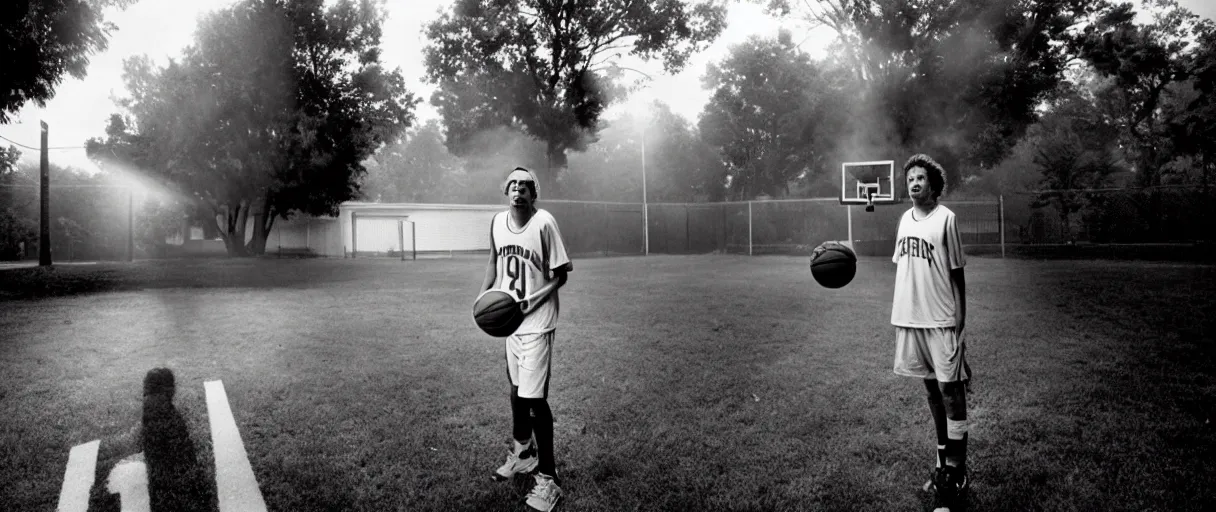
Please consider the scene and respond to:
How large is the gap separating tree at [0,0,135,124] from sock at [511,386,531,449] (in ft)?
56.2

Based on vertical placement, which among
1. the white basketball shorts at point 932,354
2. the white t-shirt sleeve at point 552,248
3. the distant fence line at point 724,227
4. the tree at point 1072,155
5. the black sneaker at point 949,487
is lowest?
the black sneaker at point 949,487

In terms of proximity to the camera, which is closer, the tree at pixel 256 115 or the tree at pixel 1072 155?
the tree at pixel 1072 155

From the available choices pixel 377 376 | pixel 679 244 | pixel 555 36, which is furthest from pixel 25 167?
pixel 377 376

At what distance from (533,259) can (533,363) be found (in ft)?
2.06

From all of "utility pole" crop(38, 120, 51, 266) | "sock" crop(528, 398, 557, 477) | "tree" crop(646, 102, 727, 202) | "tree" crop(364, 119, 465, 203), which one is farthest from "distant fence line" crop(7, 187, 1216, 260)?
"tree" crop(364, 119, 465, 203)

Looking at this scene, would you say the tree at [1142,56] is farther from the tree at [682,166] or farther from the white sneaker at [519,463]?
the white sneaker at [519,463]

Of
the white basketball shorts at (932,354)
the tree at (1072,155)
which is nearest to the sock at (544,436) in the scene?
the white basketball shorts at (932,354)

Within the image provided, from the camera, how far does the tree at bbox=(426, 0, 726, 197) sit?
116 ft

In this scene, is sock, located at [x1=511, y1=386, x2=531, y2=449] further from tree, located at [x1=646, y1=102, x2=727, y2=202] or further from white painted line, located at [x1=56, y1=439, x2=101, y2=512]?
tree, located at [x1=646, y1=102, x2=727, y2=202]

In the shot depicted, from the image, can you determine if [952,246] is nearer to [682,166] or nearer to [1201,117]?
[1201,117]

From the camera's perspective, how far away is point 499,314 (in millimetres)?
4027

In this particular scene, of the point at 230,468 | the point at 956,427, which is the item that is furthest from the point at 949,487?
the point at 230,468

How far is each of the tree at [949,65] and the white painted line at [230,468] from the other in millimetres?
30973

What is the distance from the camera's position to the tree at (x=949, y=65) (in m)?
29.5
